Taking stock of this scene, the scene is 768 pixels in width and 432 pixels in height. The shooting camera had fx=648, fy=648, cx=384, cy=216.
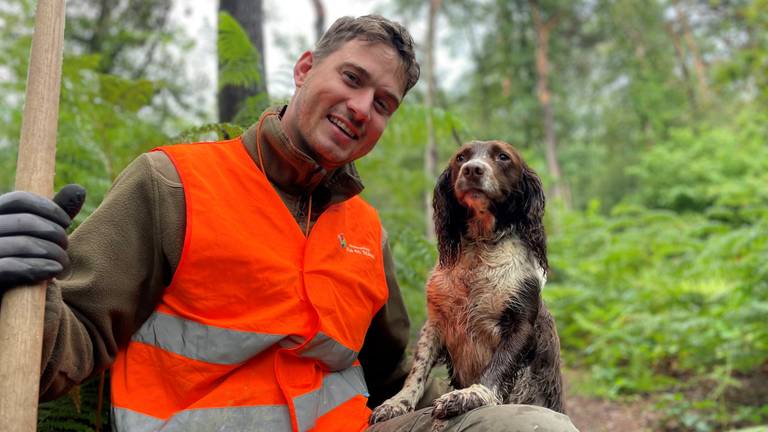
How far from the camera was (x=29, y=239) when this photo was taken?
174 centimetres

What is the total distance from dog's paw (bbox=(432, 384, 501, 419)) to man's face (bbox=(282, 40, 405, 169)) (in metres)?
1.04

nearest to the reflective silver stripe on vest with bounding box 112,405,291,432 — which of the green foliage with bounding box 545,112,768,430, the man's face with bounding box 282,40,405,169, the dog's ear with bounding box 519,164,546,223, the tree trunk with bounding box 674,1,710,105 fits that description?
the man's face with bounding box 282,40,405,169

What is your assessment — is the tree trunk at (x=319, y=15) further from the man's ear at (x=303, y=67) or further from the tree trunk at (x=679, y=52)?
the tree trunk at (x=679, y=52)

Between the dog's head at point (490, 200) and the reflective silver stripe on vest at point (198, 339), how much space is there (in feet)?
2.99

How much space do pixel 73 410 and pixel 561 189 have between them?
2811 cm

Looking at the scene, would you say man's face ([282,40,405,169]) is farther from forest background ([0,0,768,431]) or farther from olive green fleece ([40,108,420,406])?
forest background ([0,0,768,431])

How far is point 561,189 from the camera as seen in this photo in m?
29.3

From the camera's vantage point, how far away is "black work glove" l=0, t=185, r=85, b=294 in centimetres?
170

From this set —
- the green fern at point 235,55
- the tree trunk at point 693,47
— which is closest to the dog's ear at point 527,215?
the green fern at point 235,55

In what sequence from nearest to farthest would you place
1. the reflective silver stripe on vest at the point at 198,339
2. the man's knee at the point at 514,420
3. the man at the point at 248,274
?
the man's knee at the point at 514,420, the man at the point at 248,274, the reflective silver stripe on vest at the point at 198,339

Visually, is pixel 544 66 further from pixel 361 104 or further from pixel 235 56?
pixel 361 104

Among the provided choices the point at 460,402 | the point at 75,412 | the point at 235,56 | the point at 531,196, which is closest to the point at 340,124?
the point at 531,196

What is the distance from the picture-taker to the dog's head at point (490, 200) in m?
2.61

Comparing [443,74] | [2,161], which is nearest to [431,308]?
[2,161]
